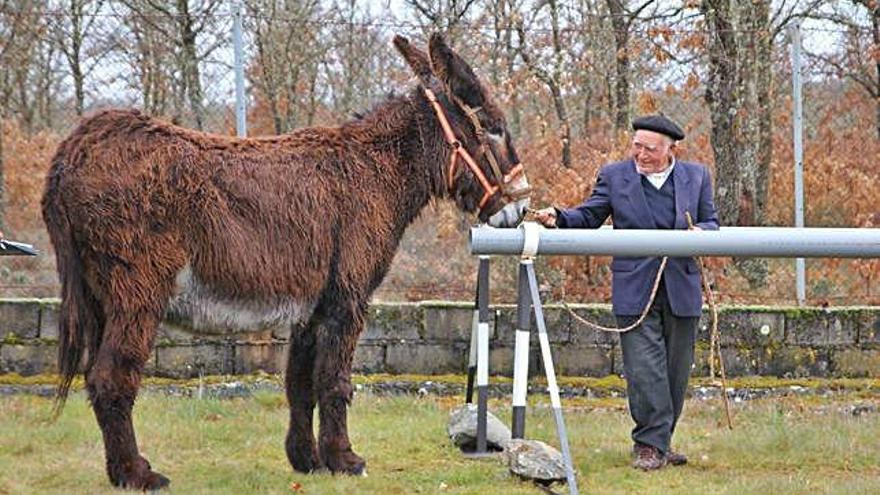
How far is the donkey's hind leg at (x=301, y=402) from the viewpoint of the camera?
6762mm

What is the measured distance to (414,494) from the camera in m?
6.33

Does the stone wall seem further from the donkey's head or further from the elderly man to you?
the donkey's head

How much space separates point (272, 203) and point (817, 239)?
9.60ft

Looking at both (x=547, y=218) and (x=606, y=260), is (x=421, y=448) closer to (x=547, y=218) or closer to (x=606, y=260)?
(x=547, y=218)

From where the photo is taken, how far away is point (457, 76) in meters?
6.82

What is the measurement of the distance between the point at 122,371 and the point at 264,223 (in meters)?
1.10

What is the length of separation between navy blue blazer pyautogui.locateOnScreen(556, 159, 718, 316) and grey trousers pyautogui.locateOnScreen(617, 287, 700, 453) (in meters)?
0.10

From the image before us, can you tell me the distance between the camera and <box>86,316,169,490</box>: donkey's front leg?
234 inches

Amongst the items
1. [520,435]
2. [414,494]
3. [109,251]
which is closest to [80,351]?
[109,251]

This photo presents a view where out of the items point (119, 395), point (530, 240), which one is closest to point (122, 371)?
point (119, 395)

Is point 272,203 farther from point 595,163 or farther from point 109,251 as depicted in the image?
point 595,163

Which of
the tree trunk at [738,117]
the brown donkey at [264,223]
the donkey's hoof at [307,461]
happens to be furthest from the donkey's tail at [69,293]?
the tree trunk at [738,117]

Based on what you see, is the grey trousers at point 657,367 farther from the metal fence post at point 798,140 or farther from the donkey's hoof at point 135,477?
the metal fence post at point 798,140

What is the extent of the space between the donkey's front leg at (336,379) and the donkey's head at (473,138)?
102 centimetres
